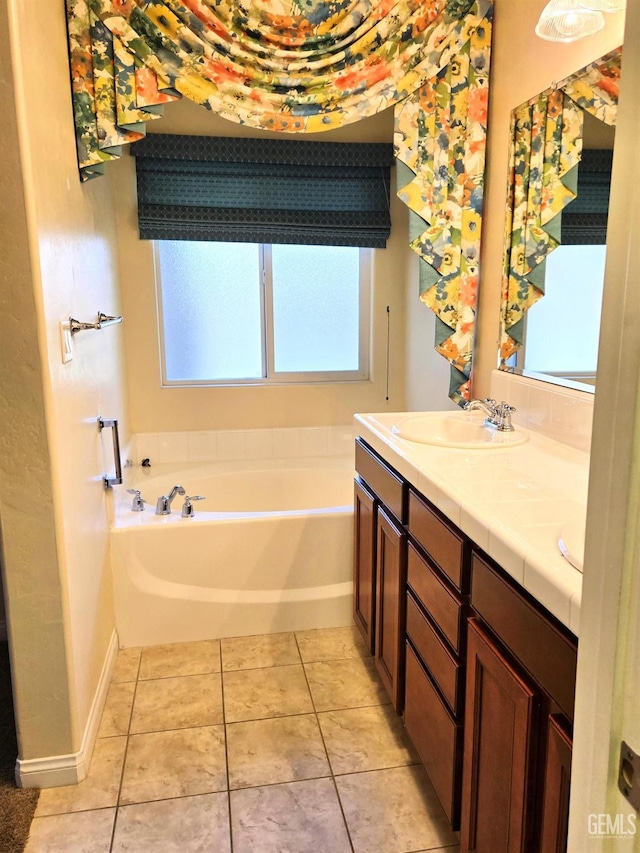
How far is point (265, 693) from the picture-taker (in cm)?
214

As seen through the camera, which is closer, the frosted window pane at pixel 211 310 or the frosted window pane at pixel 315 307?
the frosted window pane at pixel 211 310

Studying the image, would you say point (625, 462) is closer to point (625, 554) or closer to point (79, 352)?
point (625, 554)

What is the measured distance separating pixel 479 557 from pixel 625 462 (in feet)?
2.61

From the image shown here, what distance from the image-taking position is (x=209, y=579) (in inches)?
98.1

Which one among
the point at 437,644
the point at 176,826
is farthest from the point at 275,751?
the point at 437,644

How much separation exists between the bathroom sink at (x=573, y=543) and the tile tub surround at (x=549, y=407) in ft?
2.07

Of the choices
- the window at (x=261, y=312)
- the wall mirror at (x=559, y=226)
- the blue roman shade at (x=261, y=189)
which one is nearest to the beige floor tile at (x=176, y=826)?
the wall mirror at (x=559, y=226)

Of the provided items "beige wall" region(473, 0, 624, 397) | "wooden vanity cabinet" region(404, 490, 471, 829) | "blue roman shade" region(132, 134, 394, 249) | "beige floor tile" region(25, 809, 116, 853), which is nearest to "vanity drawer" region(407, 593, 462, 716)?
"wooden vanity cabinet" region(404, 490, 471, 829)

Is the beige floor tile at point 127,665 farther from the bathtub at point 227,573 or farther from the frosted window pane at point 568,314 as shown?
the frosted window pane at point 568,314

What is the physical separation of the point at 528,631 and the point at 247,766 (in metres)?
1.15

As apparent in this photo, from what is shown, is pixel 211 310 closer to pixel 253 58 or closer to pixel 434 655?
pixel 253 58

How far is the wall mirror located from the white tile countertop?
289 millimetres

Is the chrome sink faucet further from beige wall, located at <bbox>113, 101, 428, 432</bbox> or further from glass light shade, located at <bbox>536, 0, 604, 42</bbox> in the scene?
beige wall, located at <bbox>113, 101, 428, 432</bbox>

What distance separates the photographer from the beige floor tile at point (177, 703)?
200 cm
